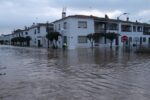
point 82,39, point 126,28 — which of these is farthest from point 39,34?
point 126,28

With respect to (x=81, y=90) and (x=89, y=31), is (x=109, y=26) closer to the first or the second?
(x=89, y=31)

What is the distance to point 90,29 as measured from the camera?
5431cm

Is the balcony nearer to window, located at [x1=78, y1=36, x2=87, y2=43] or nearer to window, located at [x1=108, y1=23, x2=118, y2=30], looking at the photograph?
window, located at [x1=108, y1=23, x2=118, y2=30]

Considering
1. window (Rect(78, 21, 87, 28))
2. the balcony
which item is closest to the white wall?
window (Rect(78, 21, 87, 28))

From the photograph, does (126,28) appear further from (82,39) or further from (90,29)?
(82,39)

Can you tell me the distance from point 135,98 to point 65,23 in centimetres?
4739

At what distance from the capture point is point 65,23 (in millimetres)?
54406

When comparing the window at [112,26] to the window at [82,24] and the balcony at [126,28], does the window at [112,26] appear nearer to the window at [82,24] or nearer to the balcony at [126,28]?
the balcony at [126,28]

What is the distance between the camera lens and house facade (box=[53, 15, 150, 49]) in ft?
171

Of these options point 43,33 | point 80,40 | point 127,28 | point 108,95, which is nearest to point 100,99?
point 108,95

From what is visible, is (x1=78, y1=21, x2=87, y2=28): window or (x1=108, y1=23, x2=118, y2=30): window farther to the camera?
(x1=108, y1=23, x2=118, y2=30): window

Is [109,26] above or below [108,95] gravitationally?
above

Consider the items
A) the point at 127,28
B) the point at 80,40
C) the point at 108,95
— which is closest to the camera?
the point at 108,95

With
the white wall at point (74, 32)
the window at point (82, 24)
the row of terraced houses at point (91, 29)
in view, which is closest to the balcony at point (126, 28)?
the row of terraced houses at point (91, 29)
